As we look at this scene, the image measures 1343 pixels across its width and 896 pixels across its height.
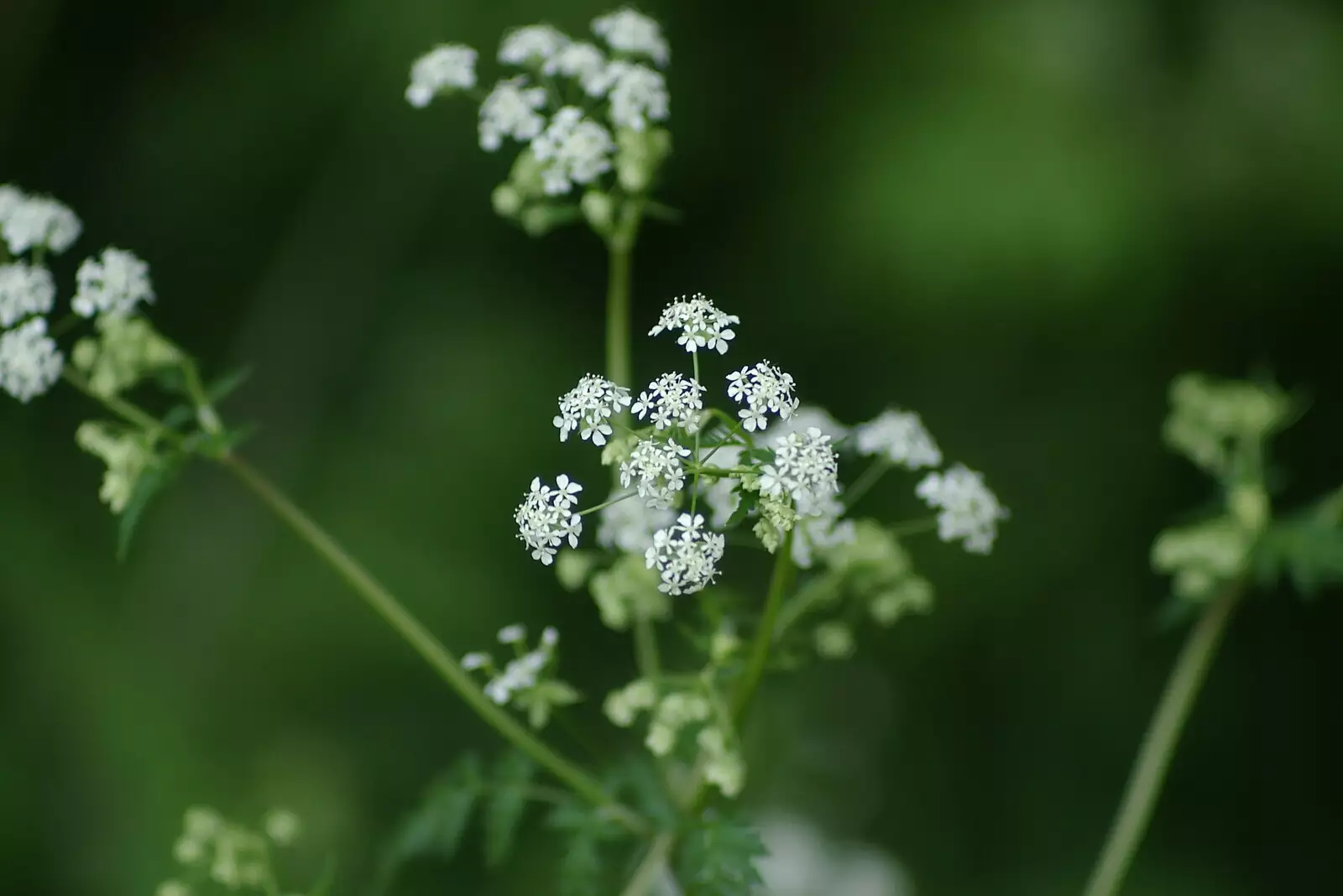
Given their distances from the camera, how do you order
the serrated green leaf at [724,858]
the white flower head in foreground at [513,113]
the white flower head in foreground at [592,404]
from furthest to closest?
the white flower head in foreground at [513,113]
the serrated green leaf at [724,858]
the white flower head in foreground at [592,404]

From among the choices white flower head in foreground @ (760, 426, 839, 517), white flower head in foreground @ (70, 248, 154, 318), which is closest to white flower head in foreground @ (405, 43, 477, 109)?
white flower head in foreground @ (70, 248, 154, 318)

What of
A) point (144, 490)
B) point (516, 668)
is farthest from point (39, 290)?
point (516, 668)

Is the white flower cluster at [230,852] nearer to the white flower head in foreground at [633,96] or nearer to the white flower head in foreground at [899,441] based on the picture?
the white flower head in foreground at [899,441]

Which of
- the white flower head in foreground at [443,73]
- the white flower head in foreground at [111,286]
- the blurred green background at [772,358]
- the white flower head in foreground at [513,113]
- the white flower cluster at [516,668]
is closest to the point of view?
the white flower cluster at [516,668]

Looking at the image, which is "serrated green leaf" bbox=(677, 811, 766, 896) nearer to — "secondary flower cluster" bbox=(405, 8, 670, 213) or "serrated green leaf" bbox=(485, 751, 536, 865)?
"serrated green leaf" bbox=(485, 751, 536, 865)

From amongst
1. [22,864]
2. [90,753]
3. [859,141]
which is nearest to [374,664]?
[90,753]

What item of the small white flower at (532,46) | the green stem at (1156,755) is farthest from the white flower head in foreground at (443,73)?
the green stem at (1156,755)

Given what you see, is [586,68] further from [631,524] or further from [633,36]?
[631,524]

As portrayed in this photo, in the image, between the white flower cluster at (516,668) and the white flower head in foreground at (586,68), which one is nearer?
the white flower cluster at (516,668)
